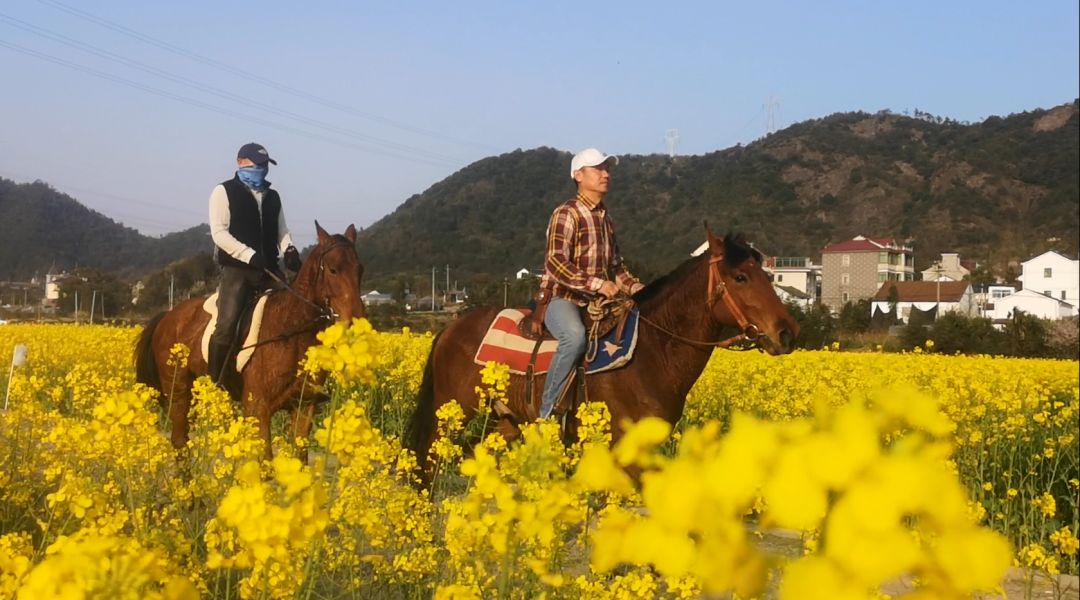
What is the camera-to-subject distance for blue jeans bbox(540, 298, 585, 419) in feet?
15.1

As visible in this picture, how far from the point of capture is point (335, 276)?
5.14 meters

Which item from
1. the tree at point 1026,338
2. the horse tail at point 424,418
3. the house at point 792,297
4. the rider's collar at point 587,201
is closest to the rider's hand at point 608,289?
the rider's collar at point 587,201

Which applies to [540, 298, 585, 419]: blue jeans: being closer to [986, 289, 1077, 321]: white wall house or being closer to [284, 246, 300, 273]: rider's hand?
[284, 246, 300, 273]: rider's hand

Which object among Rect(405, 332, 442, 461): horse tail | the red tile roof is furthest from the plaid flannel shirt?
the red tile roof

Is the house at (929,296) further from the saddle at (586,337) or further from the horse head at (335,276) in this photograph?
the horse head at (335,276)

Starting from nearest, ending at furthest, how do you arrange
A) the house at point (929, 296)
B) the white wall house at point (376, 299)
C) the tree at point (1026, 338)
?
the tree at point (1026, 338)
the white wall house at point (376, 299)
the house at point (929, 296)

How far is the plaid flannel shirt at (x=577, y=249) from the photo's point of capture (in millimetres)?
4746

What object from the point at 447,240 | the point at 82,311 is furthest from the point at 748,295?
the point at 447,240

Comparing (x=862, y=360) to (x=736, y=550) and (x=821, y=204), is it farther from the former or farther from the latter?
(x=821, y=204)

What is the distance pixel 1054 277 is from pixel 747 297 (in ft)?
236

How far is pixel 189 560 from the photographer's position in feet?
6.63

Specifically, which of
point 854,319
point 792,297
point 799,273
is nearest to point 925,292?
point 799,273

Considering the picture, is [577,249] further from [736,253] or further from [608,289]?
[736,253]

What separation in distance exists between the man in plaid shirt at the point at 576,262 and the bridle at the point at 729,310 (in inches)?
16.2
